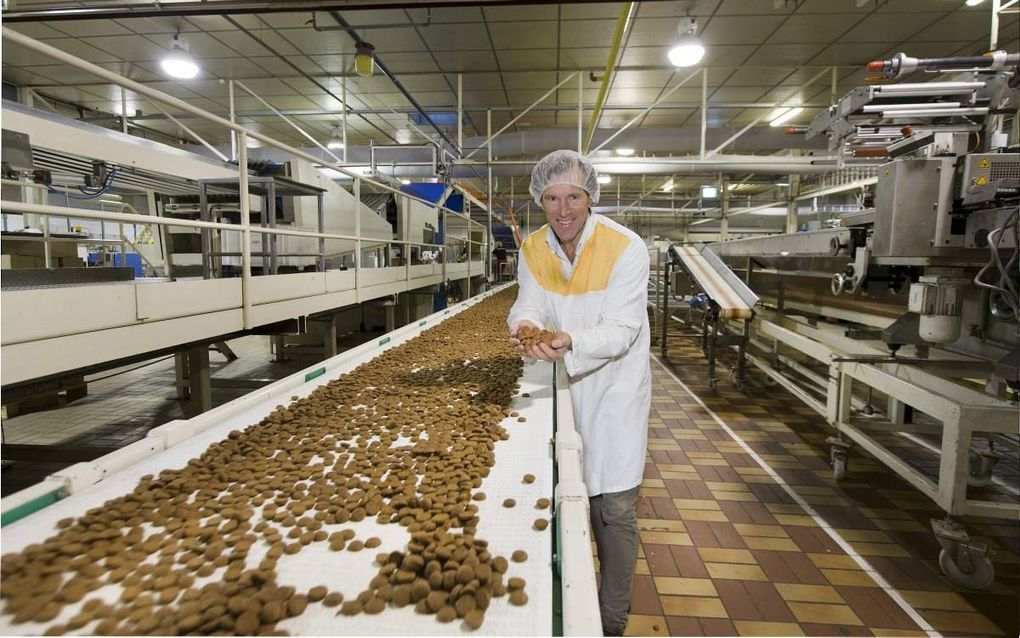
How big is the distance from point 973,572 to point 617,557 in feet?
4.74

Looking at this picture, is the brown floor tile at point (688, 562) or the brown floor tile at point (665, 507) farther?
the brown floor tile at point (665, 507)

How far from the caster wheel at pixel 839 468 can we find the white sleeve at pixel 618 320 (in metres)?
1.91

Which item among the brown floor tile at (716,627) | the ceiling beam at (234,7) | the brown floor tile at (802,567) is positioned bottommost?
A: the brown floor tile at (716,627)

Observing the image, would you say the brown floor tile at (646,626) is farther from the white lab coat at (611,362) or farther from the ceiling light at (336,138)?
the ceiling light at (336,138)

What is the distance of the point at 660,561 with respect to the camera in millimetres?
2033

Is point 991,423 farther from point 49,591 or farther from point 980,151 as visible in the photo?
point 49,591

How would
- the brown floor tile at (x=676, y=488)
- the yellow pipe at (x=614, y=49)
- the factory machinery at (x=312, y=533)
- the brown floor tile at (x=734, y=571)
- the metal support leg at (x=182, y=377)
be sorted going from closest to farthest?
the factory machinery at (x=312, y=533)
the brown floor tile at (x=734, y=571)
the brown floor tile at (x=676, y=488)
the yellow pipe at (x=614, y=49)
the metal support leg at (x=182, y=377)

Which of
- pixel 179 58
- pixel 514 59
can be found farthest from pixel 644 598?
pixel 179 58

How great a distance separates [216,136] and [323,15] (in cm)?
575

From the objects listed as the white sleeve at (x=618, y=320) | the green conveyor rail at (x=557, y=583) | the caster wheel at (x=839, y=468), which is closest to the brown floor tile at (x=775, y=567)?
the caster wheel at (x=839, y=468)

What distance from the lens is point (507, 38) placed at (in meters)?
5.21

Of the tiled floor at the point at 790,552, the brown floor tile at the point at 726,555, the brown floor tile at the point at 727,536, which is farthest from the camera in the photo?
the brown floor tile at the point at 727,536

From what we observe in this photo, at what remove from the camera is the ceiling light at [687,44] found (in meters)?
4.51

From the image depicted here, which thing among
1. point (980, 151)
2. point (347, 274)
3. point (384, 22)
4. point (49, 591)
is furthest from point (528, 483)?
point (384, 22)
